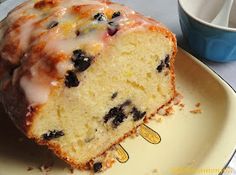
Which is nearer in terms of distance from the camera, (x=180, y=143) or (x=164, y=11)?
(x=180, y=143)

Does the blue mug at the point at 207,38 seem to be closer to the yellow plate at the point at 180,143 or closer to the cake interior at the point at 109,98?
the yellow plate at the point at 180,143

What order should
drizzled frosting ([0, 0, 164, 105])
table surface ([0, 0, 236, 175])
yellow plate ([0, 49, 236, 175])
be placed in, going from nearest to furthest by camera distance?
drizzled frosting ([0, 0, 164, 105]) < yellow plate ([0, 49, 236, 175]) < table surface ([0, 0, 236, 175])

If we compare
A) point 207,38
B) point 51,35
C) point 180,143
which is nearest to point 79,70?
point 51,35

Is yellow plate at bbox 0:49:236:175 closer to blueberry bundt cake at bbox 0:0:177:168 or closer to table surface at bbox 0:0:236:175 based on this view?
blueberry bundt cake at bbox 0:0:177:168

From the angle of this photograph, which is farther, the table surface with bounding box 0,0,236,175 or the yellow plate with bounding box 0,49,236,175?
the table surface with bounding box 0,0,236,175

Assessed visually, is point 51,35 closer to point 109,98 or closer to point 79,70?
point 79,70

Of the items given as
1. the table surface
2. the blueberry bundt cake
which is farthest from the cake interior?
the table surface

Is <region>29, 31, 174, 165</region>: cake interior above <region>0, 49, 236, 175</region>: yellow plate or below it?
above

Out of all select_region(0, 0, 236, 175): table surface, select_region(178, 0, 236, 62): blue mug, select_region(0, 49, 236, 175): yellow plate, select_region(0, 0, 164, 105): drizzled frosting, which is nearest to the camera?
select_region(0, 0, 164, 105): drizzled frosting
